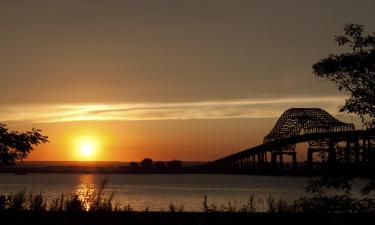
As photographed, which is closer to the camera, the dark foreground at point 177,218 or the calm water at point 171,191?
the dark foreground at point 177,218

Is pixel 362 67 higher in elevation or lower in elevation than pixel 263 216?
higher

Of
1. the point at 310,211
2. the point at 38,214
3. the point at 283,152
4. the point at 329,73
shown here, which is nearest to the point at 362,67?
the point at 329,73

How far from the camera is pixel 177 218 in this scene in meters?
16.4

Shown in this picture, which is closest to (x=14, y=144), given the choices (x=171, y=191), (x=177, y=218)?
(x=177, y=218)

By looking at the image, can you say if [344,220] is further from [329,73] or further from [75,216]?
[75,216]

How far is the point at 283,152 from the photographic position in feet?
611

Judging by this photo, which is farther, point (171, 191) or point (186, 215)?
point (171, 191)

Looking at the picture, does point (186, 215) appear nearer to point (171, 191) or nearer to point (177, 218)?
point (177, 218)

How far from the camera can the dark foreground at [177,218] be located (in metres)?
14.7

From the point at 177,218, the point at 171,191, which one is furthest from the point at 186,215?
the point at 171,191

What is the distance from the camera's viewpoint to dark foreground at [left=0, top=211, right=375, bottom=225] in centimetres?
1469

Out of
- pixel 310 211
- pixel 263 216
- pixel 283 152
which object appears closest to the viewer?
pixel 310 211

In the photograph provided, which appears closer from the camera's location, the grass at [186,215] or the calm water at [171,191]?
the grass at [186,215]

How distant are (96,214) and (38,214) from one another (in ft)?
4.80
